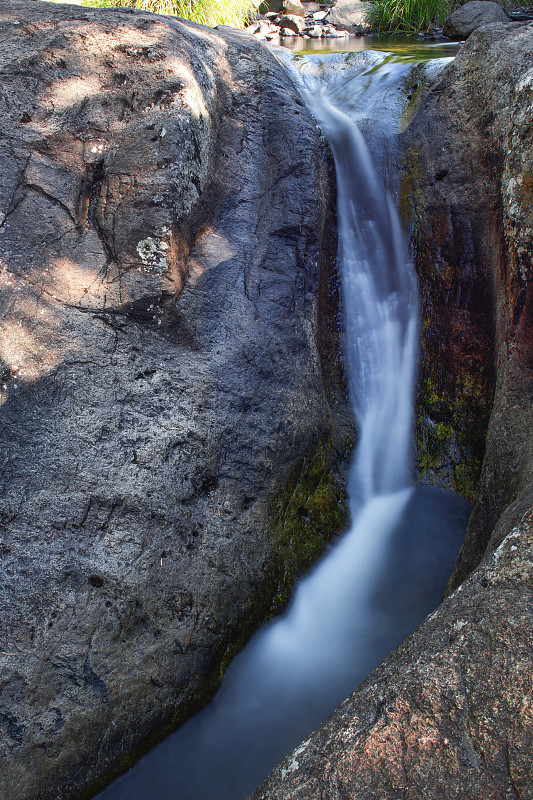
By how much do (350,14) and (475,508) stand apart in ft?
39.5

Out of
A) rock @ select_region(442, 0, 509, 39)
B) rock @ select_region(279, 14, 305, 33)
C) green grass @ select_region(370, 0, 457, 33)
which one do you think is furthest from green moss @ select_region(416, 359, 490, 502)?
rock @ select_region(279, 14, 305, 33)

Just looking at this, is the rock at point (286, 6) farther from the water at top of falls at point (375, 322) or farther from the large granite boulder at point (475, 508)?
the water at top of falls at point (375, 322)

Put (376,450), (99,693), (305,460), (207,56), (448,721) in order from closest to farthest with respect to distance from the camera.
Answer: (448,721)
(99,693)
(305,460)
(376,450)
(207,56)

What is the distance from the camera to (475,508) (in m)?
2.72

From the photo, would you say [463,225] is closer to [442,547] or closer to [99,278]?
[442,547]

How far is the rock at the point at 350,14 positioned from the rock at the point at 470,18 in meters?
2.75

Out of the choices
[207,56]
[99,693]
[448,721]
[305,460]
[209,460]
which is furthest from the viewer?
[207,56]

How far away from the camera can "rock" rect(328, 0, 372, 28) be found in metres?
10.9

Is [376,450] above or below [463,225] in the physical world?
below

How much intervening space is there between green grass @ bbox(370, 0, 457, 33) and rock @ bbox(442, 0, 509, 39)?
1417 mm

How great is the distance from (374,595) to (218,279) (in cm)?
195

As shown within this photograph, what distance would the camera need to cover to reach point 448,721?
138cm

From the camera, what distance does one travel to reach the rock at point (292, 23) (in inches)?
420

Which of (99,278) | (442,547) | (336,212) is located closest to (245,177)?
(336,212)
